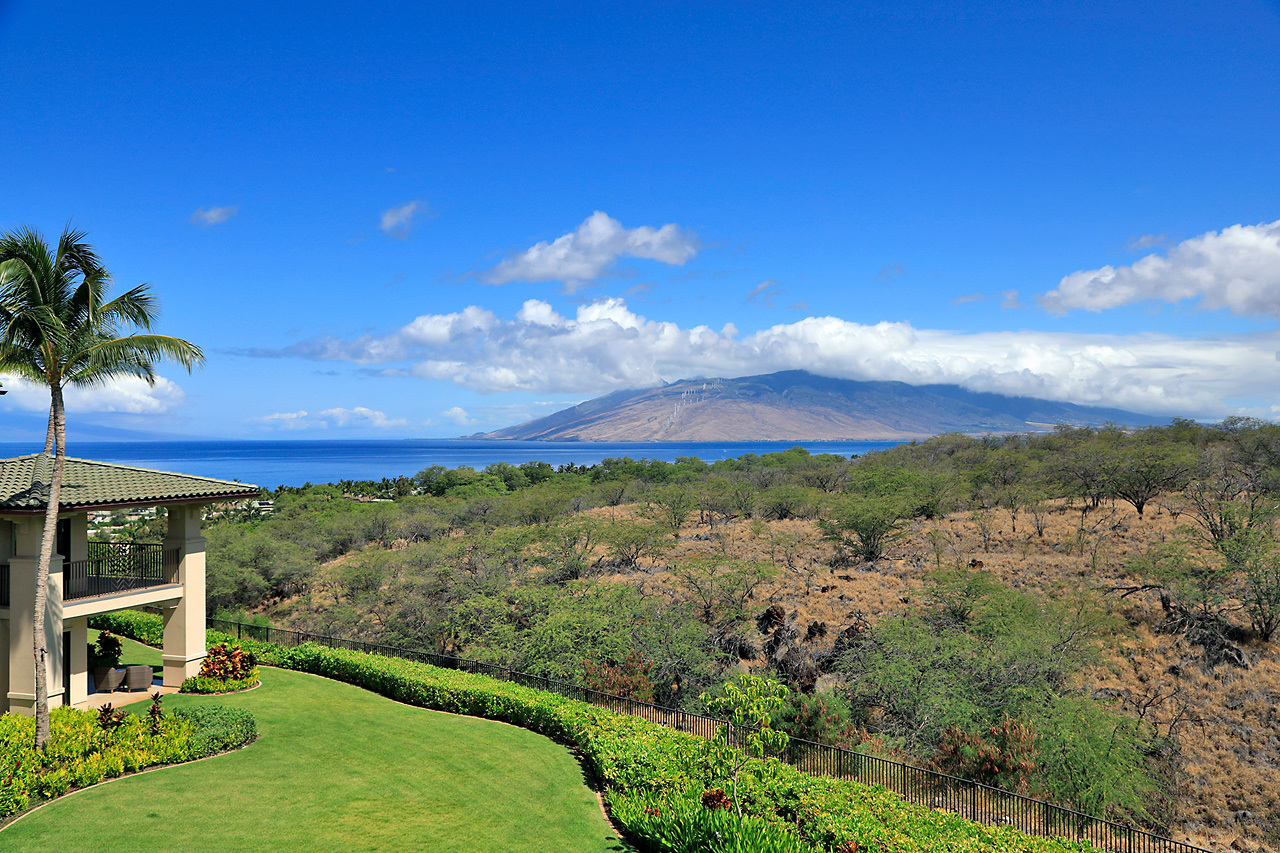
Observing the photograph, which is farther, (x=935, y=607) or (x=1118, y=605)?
(x=1118, y=605)

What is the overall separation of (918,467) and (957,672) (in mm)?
48973

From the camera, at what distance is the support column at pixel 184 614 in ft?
63.2

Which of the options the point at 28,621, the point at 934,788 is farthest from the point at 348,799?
the point at 934,788

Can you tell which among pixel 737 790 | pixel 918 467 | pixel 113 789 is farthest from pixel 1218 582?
pixel 918 467

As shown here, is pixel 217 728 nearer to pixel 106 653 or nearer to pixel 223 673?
pixel 223 673

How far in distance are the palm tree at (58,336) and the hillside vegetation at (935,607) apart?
12.6 metres

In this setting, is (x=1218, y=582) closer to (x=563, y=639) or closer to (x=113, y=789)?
(x=563, y=639)

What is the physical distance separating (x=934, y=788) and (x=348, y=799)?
12.1 meters

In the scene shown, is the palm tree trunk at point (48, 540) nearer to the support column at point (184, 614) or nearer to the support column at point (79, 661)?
the support column at point (79, 661)

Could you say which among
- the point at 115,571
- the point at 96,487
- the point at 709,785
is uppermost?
the point at 96,487

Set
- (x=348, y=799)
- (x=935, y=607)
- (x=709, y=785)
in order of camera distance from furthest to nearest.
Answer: (x=935, y=607) → (x=709, y=785) → (x=348, y=799)

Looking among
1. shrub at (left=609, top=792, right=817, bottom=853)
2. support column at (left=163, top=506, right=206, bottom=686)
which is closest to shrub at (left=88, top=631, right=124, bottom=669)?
support column at (left=163, top=506, right=206, bottom=686)

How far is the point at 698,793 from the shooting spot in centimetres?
1259

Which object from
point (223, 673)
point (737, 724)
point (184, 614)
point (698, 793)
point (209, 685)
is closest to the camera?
point (698, 793)
